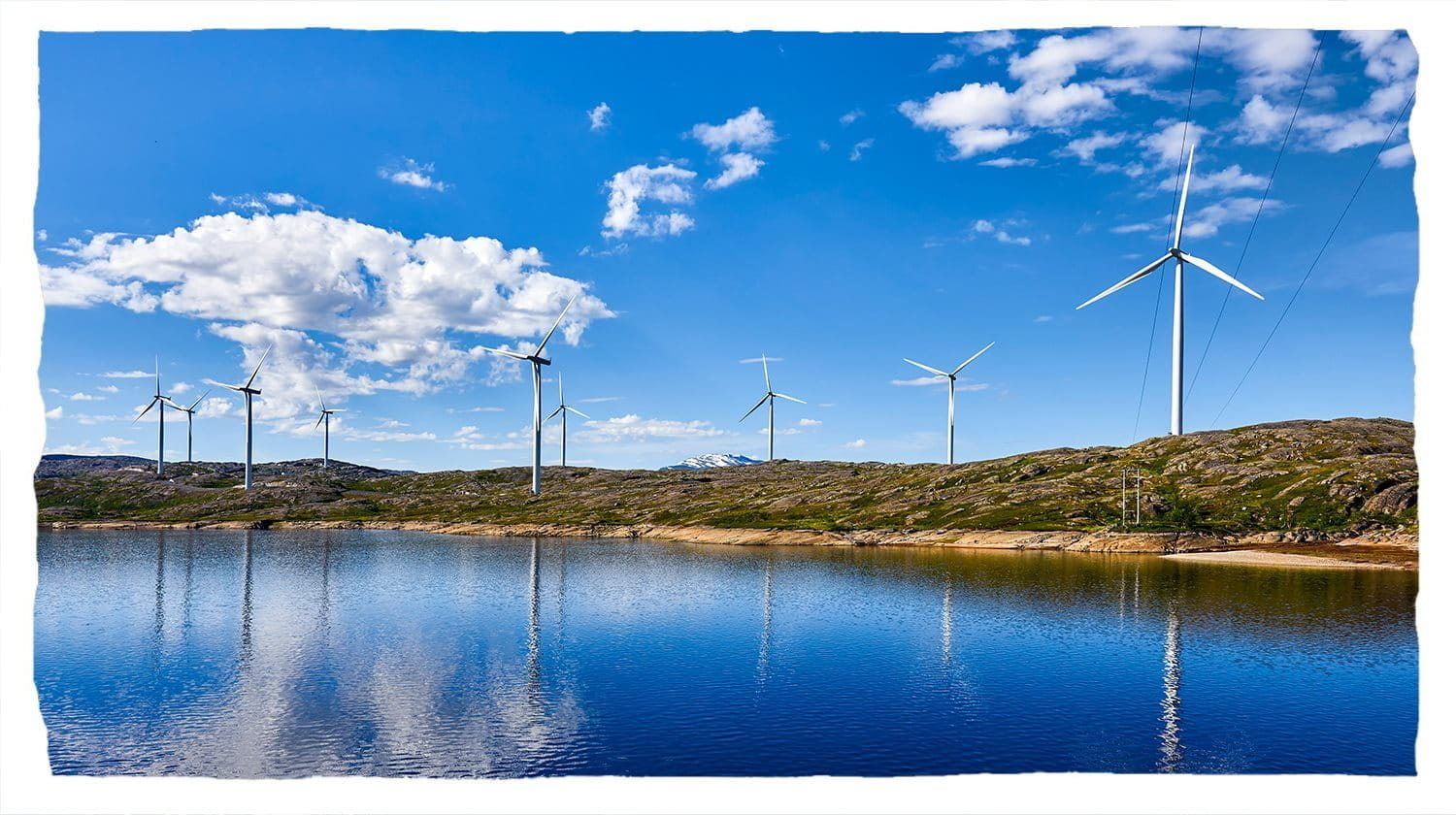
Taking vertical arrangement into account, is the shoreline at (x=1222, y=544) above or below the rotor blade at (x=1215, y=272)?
below

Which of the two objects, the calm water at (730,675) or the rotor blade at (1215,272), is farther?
the rotor blade at (1215,272)

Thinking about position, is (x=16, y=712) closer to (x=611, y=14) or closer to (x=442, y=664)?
(x=611, y=14)

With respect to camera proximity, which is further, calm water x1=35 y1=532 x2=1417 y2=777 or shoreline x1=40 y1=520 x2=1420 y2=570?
shoreline x1=40 y1=520 x2=1420 y2=570

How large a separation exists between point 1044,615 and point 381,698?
65.7 metres

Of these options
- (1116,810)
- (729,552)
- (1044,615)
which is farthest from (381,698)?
(729,552)

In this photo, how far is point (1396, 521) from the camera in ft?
546

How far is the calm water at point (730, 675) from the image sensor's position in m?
→ 46.4

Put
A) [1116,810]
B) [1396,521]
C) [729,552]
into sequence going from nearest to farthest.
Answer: [1116,810] < [1396,521] < [729,552]

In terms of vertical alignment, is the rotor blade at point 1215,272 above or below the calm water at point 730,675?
above

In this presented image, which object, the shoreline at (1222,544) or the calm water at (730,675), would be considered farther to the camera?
the shoreline at (1222,544)

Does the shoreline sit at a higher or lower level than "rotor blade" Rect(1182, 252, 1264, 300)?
lower

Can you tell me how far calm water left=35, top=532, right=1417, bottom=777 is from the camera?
46375mm

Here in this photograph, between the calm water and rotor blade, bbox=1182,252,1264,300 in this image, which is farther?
rotor blade, bbox=1182,252,1264,300

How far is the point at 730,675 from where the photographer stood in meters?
64.8
